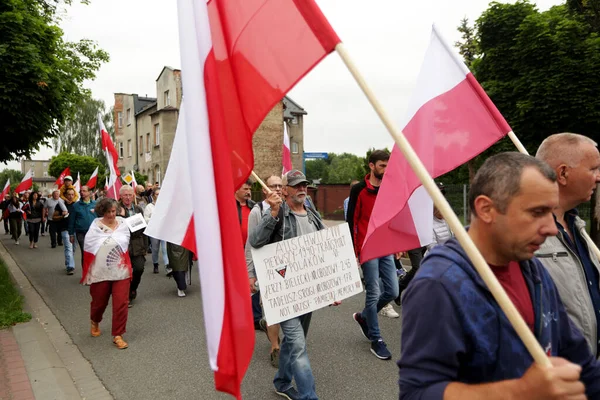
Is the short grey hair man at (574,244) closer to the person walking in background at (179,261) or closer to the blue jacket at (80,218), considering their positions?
the person walking in background at (179,261)

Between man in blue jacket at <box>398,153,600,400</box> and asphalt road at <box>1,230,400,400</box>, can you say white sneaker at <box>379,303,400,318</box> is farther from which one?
man in blue jacket at <box>398,153,600,400</box>

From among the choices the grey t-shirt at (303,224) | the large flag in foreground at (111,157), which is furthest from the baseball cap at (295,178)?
the large flag in foreground at (111,157)

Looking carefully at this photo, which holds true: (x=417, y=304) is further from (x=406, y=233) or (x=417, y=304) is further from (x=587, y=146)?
(x=406, y=233)

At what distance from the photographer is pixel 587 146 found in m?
2.56

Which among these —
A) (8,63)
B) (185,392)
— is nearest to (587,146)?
→ (185,392)

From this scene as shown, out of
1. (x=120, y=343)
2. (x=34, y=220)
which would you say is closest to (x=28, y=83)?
(x=120, y=343)

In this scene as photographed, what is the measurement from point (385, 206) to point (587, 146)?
1297 millimetres

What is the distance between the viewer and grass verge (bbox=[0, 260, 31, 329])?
685 centimetres

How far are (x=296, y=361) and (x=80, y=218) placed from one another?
8544 millimetres

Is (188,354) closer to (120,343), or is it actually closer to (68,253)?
(120,343)

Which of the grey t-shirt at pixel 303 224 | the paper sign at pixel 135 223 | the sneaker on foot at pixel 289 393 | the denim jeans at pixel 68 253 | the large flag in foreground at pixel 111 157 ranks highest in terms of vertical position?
the large flag in foreground at pixel 111 157

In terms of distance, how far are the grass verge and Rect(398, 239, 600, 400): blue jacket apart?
668 cm

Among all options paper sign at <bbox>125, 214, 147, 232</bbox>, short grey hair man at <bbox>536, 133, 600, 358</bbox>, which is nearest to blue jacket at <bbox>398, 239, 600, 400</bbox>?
short grey hair man at <bbox>536, 133, 600, 358</bbox>

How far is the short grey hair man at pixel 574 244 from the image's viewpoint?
7.62ft
